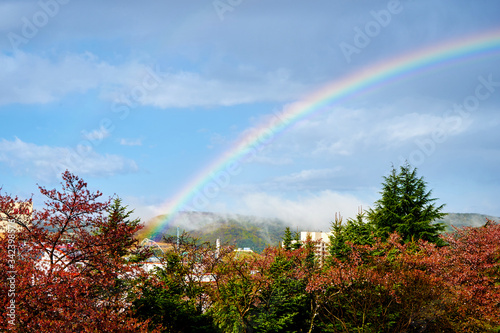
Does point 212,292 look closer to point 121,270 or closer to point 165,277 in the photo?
point 165,277

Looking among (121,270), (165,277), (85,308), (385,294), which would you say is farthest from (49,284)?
(385,294)

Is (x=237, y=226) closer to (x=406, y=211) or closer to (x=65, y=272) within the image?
(x=406, y=211)

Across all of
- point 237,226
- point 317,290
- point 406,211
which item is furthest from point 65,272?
point 237,226

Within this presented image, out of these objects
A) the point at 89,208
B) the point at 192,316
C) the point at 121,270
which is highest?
the point at 89,208

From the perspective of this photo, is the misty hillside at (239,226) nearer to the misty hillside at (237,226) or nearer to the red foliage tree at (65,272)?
the misty hillside at (237,226)

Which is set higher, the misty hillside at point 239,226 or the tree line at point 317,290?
the misty hillside at point 239,226

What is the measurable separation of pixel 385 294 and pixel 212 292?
19.9 ft

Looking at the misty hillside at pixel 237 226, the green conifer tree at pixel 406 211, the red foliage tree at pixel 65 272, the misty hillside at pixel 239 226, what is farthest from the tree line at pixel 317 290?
the misty hillside at pixel 237 226

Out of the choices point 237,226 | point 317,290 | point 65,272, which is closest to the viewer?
point 65,272

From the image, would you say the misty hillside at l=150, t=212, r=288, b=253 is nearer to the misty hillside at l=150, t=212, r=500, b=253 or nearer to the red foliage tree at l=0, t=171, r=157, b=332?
the misty hillside at l=150, t=212, r=500, b=253

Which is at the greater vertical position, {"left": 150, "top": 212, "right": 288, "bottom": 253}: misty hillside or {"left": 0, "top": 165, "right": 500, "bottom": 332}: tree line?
{"left": 150, "top": 212, "right": 288, "bottom": 253}: misty hillside

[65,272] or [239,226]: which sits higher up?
[239,226]

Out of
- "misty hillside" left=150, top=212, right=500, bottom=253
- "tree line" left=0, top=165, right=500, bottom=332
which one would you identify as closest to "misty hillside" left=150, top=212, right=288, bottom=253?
"misty hillside" left=150, top=212, right=500, bottom=253

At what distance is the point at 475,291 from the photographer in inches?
548
